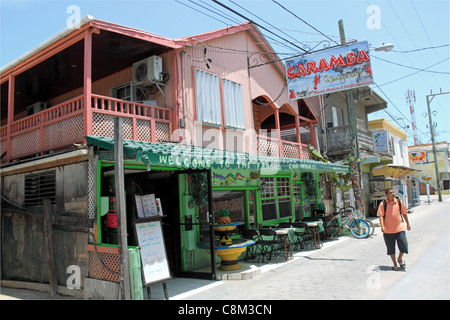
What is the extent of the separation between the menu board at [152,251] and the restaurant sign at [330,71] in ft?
23.7

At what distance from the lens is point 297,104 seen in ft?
47.6

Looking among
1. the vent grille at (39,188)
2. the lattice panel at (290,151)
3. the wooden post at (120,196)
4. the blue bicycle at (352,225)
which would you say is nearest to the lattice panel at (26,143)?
the vent grille at (39,188)

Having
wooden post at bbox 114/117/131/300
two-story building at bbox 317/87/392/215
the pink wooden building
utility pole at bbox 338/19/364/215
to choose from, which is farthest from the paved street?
two-story building at bbox 317/87/392/215

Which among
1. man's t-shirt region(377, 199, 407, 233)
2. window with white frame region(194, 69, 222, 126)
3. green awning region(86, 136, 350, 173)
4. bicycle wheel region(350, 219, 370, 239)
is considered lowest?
bicycle wheel region(350, 219, 370, 239)

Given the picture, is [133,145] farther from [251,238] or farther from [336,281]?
[251,238]

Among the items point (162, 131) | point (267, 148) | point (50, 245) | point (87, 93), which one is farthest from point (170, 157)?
point (267, 148)

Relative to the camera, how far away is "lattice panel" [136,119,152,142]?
7.95 meters

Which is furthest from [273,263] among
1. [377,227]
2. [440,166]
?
[440,166]

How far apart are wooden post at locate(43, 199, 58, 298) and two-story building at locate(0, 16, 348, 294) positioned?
0.11m

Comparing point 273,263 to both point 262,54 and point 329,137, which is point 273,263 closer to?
point 262,54

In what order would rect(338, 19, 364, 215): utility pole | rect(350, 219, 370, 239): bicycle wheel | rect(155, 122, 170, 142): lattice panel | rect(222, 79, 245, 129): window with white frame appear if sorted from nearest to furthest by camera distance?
1. rect(155, 122, 170, 142): lattice panel
2. rect(222, 79, 245, 129): window with white frame
3. rect(350, 219, 370, 239): bicycle wheel
4. rect(338, 19, 364, 215): utility pole

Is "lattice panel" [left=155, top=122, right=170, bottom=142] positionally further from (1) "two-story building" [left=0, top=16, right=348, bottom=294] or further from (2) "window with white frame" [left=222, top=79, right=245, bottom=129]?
(2) "window with white frame" [left=222, top=79, right=245, bottom=129]

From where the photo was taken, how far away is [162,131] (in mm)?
8641

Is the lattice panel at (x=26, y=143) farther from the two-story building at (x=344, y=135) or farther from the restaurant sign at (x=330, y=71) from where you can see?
the two-story building at (x=344, y=135)
